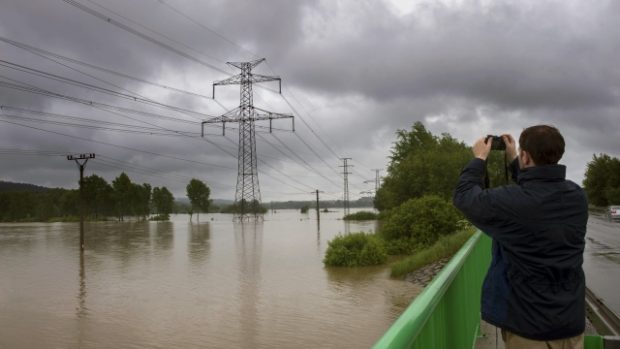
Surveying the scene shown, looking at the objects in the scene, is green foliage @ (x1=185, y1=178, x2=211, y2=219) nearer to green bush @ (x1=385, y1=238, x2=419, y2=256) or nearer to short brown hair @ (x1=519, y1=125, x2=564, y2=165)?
green bush @ (x1=385, y1=238, x2=419, y2=256)

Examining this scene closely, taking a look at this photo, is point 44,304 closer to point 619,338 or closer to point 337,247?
point 337,247

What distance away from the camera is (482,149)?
2762 mm

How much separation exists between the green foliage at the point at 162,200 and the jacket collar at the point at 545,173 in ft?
445

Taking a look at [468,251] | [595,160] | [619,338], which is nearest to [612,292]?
[468,251]

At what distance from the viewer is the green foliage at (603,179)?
2858 inches

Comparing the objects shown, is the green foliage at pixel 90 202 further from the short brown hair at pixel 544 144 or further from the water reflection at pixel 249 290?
the short brown hair at pixel 544 144

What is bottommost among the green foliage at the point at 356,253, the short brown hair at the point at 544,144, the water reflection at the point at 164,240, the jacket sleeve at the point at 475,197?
the water reflection at the point at 164,240

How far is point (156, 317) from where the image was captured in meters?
15.1

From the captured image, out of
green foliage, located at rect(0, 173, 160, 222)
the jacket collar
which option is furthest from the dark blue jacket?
green foliage, located at rect(0, 173, 160, 222)

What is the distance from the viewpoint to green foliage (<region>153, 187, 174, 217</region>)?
13288cm

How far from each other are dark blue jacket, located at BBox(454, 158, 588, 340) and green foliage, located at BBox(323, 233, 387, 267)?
74.1 feet

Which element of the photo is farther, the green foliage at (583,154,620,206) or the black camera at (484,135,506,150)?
the green foliage at (583,154,620,206)

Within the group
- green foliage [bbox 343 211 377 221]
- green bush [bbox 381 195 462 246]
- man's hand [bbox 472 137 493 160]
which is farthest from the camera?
green foliage [bbox 343 211 377 221]

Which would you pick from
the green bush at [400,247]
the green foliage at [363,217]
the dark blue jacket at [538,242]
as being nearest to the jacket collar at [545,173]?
the dark blue jacket at [538,242]
